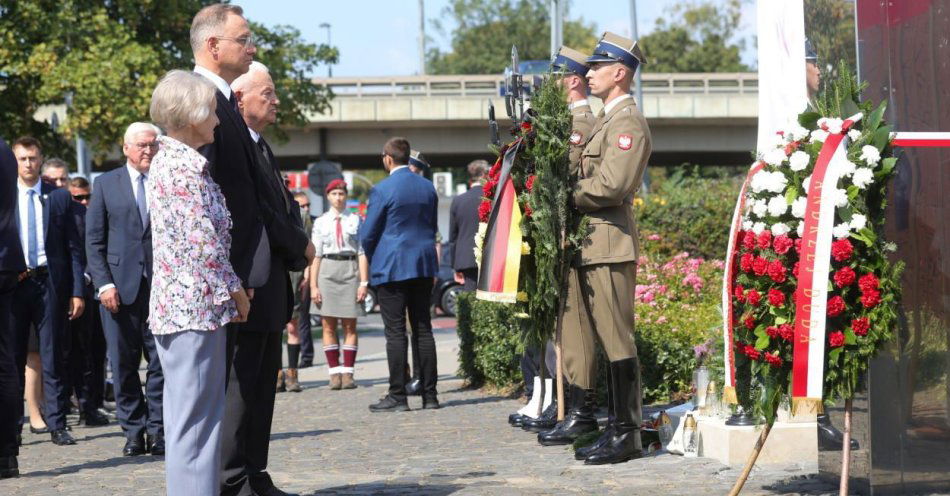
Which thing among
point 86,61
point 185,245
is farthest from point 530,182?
point 86,61

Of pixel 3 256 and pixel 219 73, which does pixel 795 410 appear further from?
pixel 3 256

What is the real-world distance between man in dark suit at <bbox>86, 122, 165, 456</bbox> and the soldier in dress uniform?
281cm

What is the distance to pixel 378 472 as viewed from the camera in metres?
7.39

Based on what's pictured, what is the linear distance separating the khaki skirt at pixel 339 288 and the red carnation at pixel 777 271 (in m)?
7.77

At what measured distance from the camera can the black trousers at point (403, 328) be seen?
1095 centimetres

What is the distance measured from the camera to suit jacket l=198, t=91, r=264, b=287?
5723 mm

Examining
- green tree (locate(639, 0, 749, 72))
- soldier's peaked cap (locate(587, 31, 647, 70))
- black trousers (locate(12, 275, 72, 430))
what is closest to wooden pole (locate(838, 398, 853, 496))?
soldier's peaked cap (locate(587, 31, 647, 70))

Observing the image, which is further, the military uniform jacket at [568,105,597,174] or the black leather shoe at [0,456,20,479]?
the military uniform jacket at [568,105,597,174]

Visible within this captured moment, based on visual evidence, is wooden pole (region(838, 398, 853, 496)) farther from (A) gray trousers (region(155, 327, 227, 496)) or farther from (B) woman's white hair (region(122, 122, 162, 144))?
(B) woman's white hair (region(122, 122, 162, 144))

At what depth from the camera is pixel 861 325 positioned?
5590 mm

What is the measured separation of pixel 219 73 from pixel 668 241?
43.9 ft

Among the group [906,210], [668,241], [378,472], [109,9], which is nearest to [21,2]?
[109,9]

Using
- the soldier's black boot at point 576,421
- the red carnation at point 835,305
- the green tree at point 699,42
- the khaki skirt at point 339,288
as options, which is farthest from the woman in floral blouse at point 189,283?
the green tree at point 699,42

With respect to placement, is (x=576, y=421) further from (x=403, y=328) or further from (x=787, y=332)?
(x=403, y=328)
